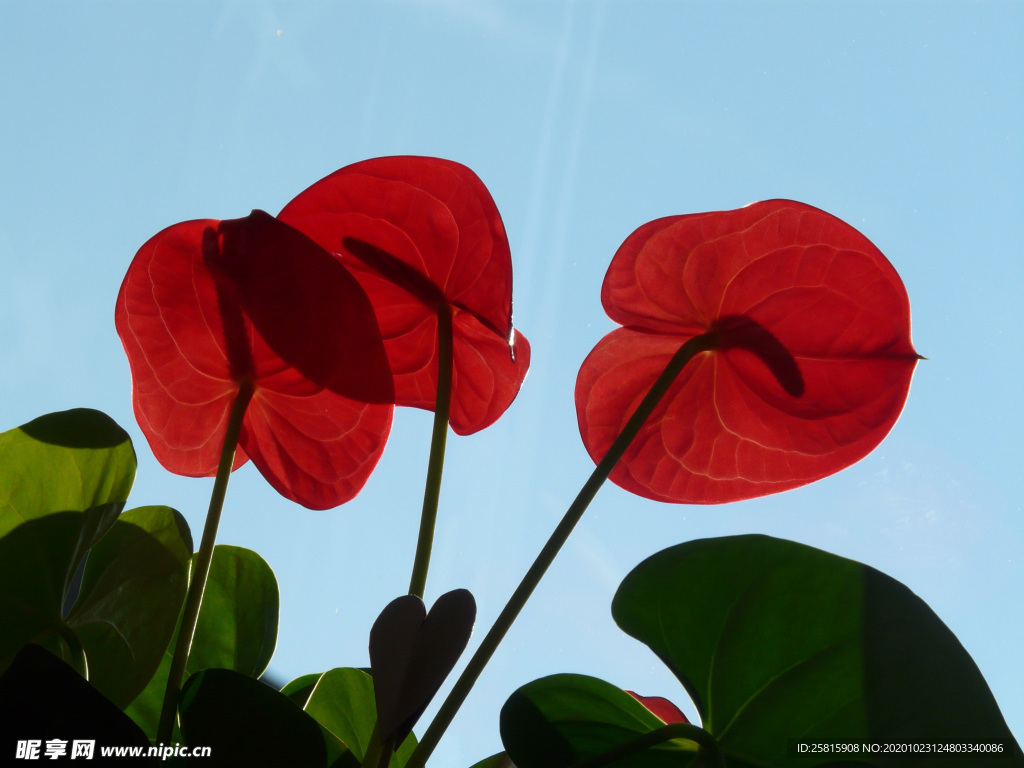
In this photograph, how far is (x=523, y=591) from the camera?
0.35m

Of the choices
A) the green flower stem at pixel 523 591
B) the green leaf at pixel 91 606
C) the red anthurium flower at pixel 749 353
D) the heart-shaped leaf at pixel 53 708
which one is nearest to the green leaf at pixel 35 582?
the green leaf at pixel 91 606

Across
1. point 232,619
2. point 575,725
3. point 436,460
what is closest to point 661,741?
point 575,725

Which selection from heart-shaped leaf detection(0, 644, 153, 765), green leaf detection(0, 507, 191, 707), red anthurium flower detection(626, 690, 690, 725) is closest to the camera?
heart-shaped leaf detection(0, 644, 153, 765)

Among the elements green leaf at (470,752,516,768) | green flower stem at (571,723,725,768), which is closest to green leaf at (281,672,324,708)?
green leaf at (470,752,516,768)

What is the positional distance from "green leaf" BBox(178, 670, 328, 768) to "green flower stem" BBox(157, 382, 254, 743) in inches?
0.7

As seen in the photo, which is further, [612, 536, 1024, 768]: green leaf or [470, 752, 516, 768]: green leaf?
[470, 752, 516, 768]: green leaf

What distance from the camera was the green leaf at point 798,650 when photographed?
313mm

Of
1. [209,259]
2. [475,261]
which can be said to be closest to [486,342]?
[475,261]

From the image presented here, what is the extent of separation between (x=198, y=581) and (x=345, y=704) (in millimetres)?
127

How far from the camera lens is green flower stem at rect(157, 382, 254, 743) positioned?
34cm

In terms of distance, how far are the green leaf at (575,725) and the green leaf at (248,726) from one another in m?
0.10

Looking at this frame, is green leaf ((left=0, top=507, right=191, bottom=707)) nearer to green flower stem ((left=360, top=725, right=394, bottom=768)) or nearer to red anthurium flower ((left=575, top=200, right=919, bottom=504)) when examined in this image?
green flower stem ((left=360, top=725, right=394, bottom=768))

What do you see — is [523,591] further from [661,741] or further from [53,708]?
[53,708]

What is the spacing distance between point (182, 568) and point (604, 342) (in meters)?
0.30
